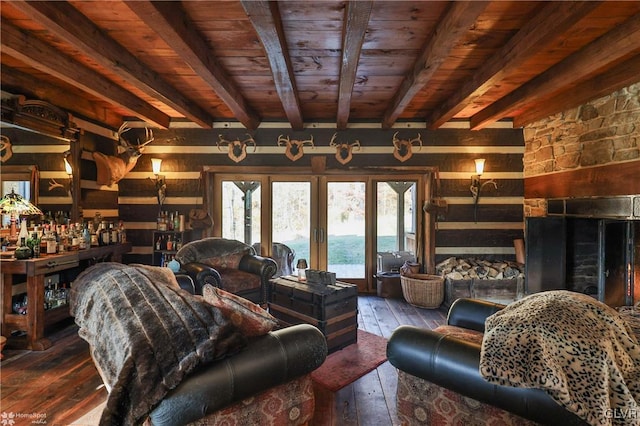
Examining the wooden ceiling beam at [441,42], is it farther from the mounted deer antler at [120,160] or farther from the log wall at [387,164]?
the mounted deer antler at [120,160]

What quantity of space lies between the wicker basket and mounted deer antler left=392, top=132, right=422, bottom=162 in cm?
188

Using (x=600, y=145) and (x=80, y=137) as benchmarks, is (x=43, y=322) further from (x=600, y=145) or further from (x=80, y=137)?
(x=600, y=145)

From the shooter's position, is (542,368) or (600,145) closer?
(542,368)

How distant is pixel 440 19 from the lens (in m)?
2.30

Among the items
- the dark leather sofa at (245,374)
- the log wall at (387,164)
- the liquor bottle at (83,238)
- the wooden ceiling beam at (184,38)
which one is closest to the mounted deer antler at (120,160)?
the log wall at (387,164)

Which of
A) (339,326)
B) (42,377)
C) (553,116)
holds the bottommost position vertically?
(42,377)

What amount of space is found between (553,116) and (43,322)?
20.8ft

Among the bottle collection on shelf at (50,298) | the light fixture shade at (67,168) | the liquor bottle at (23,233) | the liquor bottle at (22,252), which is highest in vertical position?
the light fixture shade at (67,168)

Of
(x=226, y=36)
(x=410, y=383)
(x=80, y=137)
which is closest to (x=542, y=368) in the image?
(x=410, y=383)

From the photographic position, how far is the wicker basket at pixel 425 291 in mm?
4320

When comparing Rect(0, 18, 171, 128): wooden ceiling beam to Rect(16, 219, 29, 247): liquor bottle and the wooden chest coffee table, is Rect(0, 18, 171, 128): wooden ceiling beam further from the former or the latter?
the wooden chest coffee table

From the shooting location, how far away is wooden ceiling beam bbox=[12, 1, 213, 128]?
205cm

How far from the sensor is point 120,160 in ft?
15.0

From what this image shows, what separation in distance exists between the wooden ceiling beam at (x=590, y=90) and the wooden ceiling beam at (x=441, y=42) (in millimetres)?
1723
